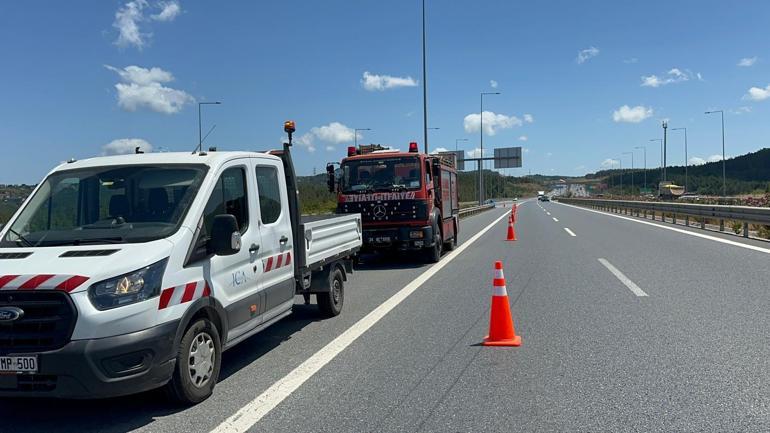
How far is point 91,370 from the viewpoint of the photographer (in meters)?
4.05

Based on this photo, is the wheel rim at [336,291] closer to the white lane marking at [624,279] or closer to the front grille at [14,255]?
the front grille at [14,255]

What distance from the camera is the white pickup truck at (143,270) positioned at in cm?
408

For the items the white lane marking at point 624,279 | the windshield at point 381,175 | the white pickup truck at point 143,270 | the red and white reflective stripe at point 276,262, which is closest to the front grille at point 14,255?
the white pickup truck at point 143,270

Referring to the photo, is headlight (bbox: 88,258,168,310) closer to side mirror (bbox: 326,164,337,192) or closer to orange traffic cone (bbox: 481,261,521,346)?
orange traffic cone (bbox: 481,261,521,346)

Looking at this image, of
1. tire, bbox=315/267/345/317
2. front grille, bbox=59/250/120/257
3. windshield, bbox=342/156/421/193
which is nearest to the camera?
front grille, bbox=59/250/120/257

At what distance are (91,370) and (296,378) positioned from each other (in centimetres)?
185

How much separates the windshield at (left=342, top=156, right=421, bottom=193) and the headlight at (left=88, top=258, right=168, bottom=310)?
9208 millimetres

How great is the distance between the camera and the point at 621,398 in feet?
15.6

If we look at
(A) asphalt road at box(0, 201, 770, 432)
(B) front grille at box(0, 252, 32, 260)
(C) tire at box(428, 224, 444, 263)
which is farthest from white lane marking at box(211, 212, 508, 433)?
(C) tire at box(428, 224, 444, 263)

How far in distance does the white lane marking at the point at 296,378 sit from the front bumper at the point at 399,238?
3850 mm

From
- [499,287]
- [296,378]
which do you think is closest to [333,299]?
[499,287]

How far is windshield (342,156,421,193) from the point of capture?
13.4 metres

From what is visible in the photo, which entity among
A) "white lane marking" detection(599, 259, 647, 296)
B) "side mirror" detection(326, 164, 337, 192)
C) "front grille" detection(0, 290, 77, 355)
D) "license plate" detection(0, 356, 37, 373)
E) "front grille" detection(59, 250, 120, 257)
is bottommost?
"white lane marking" detection(599, 259, 647, 296)

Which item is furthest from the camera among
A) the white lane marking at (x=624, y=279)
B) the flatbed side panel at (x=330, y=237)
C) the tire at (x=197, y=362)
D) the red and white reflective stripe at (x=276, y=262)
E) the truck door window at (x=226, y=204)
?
the white lane marking at (x=624, y=279)
